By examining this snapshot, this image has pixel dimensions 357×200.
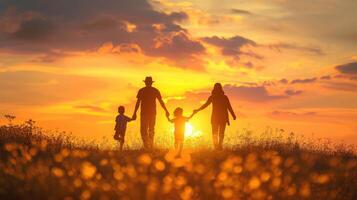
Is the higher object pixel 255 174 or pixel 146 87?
pixel 146 87

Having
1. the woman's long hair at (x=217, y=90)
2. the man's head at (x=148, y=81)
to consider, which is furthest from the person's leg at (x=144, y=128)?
the woman's long hair at (x=217, y=90)

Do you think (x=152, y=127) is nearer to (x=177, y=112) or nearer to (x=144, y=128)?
(x=144, y=128)

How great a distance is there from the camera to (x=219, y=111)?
21.9 metres

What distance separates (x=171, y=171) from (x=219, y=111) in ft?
21.1

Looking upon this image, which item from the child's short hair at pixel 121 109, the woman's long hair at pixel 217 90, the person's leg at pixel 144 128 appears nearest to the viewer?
the person's leg at pixel 144 128

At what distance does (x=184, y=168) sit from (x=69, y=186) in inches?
176

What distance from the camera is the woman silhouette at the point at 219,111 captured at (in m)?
21.9

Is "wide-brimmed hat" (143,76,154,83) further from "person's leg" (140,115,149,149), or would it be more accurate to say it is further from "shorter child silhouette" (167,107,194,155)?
"shorter child silhouette" (167,107,194,155)

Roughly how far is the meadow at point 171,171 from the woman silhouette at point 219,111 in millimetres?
829

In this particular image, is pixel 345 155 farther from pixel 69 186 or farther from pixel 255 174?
pixel 69 186

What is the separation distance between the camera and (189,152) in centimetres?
2050

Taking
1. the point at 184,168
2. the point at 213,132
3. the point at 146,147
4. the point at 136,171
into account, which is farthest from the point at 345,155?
the point at 136,171

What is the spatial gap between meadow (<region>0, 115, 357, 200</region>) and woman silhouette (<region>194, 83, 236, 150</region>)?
83cm

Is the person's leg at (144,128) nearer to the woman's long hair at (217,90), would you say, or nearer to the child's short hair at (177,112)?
A: the child's short hair at (177,112)
